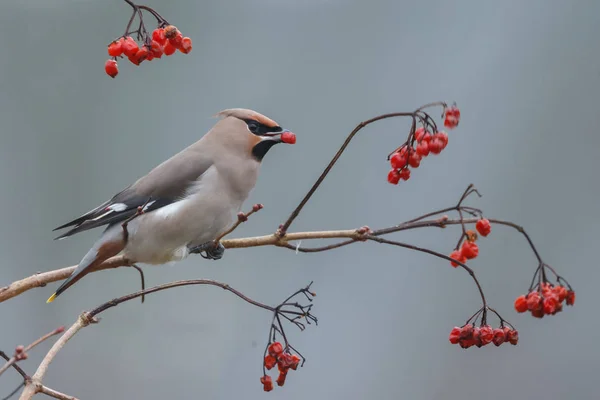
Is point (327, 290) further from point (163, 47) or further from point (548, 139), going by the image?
point (163, 47)

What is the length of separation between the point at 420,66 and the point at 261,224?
1939mm

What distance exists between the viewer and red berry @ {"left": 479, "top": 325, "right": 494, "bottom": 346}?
232 centimetres

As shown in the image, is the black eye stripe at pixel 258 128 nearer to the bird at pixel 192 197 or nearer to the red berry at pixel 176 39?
the bird at pixel 192 197

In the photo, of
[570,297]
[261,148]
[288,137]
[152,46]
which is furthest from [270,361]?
[261,148]

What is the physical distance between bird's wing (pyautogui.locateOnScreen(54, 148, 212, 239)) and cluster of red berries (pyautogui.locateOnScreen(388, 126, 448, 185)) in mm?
982

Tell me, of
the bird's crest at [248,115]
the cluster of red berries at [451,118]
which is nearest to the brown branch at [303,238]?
the cluster of red berries at [451,118]

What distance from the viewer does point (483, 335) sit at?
233cm

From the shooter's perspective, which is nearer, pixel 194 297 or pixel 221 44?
pixel 194 297

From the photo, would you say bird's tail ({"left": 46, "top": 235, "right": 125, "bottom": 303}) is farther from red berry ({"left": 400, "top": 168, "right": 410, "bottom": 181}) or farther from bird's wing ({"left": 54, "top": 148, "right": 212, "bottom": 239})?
red berry ({"left": 400, "top": 168, "right": 410, "bottom": 181})

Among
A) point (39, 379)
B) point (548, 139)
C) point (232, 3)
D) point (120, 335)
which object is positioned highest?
point (232, 3)

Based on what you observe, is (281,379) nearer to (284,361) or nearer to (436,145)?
(284,361)

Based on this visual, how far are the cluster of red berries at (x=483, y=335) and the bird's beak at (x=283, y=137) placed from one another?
1.03 m

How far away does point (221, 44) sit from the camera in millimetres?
8273

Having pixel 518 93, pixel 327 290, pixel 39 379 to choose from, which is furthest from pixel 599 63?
pixel 39 379
